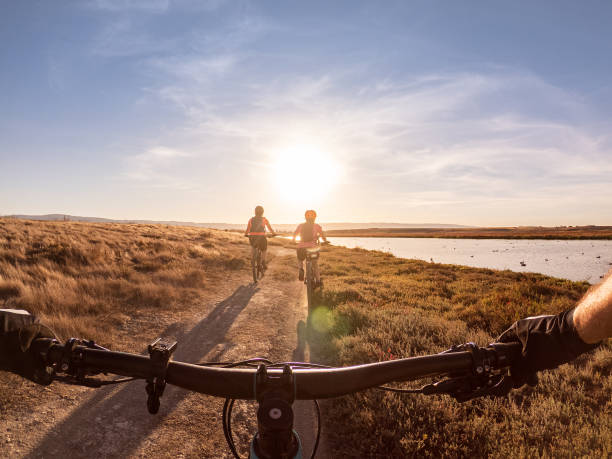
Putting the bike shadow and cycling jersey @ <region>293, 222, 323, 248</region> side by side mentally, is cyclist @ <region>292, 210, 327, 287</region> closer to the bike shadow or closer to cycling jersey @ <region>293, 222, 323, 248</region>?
cycling jersey @ <region>293, 222, 323, 248</region>

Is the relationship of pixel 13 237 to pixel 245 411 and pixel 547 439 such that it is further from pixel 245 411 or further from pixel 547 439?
pixel 547 439

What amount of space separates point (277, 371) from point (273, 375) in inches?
1.0

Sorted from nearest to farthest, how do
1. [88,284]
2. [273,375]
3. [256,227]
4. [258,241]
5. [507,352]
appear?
[273,375], [507,352], [88,284], [256,227], [258,241]

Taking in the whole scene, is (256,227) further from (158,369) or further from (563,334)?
(563,334)

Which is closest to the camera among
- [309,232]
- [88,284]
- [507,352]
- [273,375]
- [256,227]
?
[273,375]

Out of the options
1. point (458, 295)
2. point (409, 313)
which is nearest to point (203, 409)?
point (409, 313)

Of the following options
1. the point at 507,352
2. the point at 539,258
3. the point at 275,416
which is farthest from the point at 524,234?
the point at 275,416

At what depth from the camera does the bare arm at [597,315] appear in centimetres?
107

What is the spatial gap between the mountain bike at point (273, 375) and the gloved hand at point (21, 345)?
3cm

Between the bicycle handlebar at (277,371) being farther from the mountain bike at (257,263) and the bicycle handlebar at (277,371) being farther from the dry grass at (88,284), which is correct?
the mountain bike at (257,263)

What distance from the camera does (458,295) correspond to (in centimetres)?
1152

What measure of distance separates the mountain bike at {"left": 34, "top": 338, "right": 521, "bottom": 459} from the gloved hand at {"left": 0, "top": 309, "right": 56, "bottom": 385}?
30 mm

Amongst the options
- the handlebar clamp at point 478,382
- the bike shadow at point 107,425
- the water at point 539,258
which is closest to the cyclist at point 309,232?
the bike shadow at point 107,425

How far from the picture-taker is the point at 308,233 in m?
10.8
